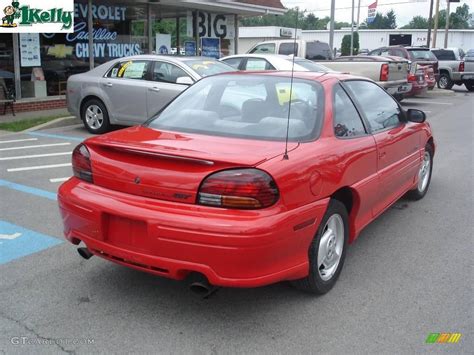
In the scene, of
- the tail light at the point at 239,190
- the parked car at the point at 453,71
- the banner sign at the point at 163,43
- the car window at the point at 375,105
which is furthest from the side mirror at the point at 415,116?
the parked car at the point at 453,71

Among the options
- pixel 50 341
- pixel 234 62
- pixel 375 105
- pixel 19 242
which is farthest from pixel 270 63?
pixel 50 341

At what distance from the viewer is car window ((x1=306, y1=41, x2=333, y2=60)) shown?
19781mm

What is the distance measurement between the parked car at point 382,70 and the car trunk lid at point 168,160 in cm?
1149

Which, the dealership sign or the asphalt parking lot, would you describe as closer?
the asphalt parking lot

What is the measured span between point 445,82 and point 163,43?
12.8 m

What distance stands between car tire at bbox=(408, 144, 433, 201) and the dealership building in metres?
10.1

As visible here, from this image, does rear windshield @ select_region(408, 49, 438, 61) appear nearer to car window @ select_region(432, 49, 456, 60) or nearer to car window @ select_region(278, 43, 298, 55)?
car window @ select_region(432, 49, 456, 60)

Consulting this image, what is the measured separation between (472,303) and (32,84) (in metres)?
Answer: 12.5

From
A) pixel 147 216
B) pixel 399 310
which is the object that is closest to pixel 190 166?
pixel 147 216

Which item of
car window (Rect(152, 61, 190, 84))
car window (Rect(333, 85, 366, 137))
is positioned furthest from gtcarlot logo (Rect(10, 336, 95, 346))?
car window (Rect(152, 61, 190, 84))

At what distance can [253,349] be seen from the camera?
3.04 m

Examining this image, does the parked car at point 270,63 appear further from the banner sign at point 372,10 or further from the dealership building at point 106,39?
the banner sign at point 372,10

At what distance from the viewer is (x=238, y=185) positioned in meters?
3.05

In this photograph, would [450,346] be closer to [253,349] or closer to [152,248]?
[253,349]
